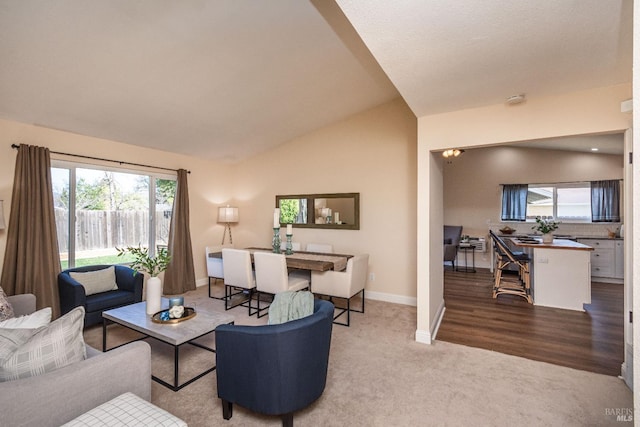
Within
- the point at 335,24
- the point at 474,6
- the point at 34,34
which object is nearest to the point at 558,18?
the point at 474,6

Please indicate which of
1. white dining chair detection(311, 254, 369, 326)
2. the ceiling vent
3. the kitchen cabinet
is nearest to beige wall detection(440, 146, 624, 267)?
the kitchen cabinet

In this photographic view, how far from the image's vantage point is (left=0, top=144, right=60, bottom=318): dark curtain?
308 cm

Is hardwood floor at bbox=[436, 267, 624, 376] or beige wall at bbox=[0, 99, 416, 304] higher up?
beige wall at bbox=[0, 99, 416, 304]

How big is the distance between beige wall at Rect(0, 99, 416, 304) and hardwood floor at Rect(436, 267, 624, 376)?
0.95 m

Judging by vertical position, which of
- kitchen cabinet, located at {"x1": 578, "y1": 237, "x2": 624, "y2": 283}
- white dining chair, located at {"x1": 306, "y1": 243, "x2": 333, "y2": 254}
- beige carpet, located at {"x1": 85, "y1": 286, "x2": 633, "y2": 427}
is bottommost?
beige carpet, located at {"x1": 85, "y1": 286, "x2": 633, "y2": 427}

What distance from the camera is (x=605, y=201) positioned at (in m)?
5.78

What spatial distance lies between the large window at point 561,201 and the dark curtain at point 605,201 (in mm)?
137

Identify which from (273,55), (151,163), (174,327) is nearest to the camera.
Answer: (174,327)

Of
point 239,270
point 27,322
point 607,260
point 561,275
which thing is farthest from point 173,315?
point 607,260

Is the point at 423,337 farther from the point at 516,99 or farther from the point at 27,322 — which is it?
the point at 27,322

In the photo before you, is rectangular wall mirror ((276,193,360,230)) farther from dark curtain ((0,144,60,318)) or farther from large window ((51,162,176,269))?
dark curtain ((0,144,60,318))

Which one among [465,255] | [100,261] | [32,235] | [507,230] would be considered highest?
[32,235]

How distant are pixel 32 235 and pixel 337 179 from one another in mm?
3915

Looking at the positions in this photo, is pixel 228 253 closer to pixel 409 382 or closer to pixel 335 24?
pixel 409 382
